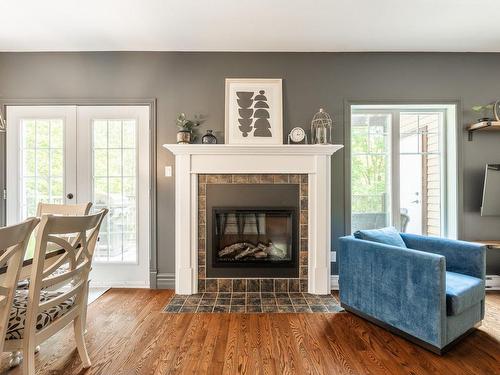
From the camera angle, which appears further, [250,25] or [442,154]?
[442,154]

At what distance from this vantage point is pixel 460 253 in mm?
2016

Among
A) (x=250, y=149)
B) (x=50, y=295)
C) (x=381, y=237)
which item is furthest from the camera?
(x=250, y=149)

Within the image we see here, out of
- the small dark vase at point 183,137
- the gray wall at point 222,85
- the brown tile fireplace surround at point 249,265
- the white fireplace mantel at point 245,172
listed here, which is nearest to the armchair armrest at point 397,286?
the white fireplace mantel at point 245,172

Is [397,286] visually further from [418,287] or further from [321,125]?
[321,125]

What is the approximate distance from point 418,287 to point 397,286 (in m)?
0.14

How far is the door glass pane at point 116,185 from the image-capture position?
2775mm

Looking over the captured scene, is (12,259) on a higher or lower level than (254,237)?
higher

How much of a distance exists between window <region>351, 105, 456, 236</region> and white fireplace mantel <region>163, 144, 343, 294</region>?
1.90 feet

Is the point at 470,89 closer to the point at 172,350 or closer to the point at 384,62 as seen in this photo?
the point at 384,62

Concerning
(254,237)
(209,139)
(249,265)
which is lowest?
(249,265)

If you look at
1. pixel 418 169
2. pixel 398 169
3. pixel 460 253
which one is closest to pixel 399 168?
pixel 398 169

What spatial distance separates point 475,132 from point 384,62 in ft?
4.11

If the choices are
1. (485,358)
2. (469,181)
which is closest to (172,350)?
(485,358)

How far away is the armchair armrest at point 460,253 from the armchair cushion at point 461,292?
0.07 metres
